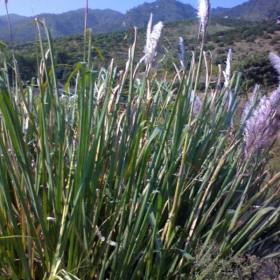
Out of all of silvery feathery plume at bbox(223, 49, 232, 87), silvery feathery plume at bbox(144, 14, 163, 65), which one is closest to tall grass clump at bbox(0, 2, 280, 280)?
silvery feathery plume at bbox(144, 14, 163, 65)

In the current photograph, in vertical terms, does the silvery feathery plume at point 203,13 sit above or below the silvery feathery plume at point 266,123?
above

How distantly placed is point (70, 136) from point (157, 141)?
26 centimetres

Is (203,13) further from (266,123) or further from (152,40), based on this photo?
(266,123)

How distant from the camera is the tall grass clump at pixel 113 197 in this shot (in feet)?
3.93

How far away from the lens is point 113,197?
54.4 inches

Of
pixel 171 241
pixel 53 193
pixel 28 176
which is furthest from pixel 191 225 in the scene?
pixel 28 176

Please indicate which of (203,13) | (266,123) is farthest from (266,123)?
(203,13)

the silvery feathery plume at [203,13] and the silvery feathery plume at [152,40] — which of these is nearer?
the silvery feathery plume at [203,13]

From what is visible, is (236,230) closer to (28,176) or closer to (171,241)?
(171,241)

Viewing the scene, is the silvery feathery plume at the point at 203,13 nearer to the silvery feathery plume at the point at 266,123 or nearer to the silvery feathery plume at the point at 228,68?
the silvery feathery plume at the point at 266,123

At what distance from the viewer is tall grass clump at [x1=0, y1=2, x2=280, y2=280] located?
47.2 inches

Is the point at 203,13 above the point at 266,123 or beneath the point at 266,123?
above

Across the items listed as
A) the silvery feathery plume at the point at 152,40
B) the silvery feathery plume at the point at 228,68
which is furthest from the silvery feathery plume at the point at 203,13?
the silvery feathery plume at the point at 228,68

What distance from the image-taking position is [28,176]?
3.73 ft
